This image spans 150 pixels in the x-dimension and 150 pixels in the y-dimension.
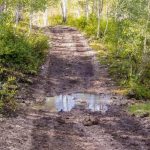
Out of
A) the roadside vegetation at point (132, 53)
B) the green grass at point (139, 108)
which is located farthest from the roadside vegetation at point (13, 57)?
the green grass at point (139, 108)

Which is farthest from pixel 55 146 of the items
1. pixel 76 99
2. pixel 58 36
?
pixel 58 36

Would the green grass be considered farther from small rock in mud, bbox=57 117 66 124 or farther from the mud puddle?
small rock in mud, bbox=57 117 66 124

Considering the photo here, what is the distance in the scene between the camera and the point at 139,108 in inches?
641

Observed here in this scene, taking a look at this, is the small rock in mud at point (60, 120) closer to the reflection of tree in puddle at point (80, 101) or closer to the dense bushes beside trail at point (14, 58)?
the reflection of tree in puddle at point (80, 101)

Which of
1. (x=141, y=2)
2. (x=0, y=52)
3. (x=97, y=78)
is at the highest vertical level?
(x=141, y=2)

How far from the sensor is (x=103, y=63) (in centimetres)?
2795

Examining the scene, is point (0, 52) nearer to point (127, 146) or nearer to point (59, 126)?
point (59, 126)

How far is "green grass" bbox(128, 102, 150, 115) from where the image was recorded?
15570 mm

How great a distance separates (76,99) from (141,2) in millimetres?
10797

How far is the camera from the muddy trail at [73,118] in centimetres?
1119

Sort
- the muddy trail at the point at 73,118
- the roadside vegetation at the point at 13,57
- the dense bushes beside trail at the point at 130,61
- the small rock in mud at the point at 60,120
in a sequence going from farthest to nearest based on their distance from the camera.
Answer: the roadside vegetation at the point at 13,57 → the dense bushes beside trail at the point at 130,61 → the small rock in mud at the point at 60,120 → the muddy trail at the point at 73,118

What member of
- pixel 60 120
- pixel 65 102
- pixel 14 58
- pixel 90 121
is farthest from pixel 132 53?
pixel 60 120

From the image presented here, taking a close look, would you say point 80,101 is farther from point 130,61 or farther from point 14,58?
point 130,61

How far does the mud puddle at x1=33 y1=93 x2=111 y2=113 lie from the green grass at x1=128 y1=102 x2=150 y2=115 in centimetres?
105
